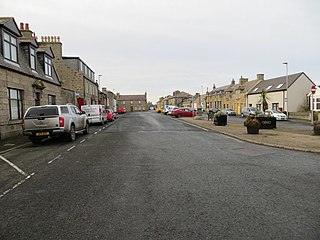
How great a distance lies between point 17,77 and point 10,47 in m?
2.12

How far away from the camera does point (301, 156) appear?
8.77 m

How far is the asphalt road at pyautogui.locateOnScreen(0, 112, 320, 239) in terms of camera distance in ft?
11.5

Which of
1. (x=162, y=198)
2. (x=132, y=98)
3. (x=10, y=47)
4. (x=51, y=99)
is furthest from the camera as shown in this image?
(x=132, y=98)

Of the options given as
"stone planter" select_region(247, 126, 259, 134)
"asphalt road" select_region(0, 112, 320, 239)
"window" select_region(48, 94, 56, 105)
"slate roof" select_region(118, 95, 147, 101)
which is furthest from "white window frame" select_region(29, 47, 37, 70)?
"slate roof" select_region(118, 95, 147, 101)

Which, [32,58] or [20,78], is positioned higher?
[32,58]

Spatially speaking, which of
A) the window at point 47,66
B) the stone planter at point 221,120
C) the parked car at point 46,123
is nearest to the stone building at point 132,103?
the window at point 47,66

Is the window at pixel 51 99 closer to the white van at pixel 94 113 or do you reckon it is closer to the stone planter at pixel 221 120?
the white van at pixel 94 113

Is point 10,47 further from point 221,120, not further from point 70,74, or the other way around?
point 70,74

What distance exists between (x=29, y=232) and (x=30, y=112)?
1017 centimetres

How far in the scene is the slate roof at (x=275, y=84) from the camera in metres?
43.9

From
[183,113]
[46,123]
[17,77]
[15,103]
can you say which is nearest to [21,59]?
[17,77]

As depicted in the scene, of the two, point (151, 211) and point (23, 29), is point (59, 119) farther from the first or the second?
point (23, 29)

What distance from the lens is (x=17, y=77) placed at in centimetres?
1673

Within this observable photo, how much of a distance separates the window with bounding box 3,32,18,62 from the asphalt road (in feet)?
35.8
